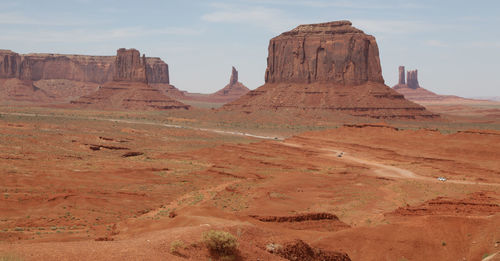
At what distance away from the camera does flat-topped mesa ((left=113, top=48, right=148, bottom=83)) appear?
154875mm

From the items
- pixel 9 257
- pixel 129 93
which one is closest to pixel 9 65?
pixel 129 93

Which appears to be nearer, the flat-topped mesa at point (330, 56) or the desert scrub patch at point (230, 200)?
the desert scrub patch at point (230, 200)

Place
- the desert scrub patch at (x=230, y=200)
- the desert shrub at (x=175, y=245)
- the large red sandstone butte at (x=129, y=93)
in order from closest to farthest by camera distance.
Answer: the desert shrub at (x=175, y=245) → the desert scrub patch at (x=230, y=200) → the large red sandstone butte at (x=129, y=93)

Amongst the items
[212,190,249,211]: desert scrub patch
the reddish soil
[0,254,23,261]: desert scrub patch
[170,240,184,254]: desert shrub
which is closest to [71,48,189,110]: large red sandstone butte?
the reddish soil

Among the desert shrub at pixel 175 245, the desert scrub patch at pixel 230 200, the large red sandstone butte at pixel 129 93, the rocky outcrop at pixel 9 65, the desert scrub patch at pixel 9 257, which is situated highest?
the rocky outcrop at pixel 9 65

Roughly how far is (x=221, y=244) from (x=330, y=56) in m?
111

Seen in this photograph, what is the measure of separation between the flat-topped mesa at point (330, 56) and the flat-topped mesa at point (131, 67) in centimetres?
4549

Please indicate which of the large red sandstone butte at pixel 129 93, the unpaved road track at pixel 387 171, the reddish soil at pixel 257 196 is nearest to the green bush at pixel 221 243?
the reddish soil at pixel 257 196

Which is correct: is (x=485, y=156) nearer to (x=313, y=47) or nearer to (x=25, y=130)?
(x=25, y=130)

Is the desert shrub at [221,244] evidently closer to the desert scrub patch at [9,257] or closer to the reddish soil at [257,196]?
the reddish soil at [257,196]

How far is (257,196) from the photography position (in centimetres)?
3288

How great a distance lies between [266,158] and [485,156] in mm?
21722

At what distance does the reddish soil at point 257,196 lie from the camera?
17.5 metres

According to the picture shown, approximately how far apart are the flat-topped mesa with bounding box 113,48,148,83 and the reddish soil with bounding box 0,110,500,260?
84292 millimetres
